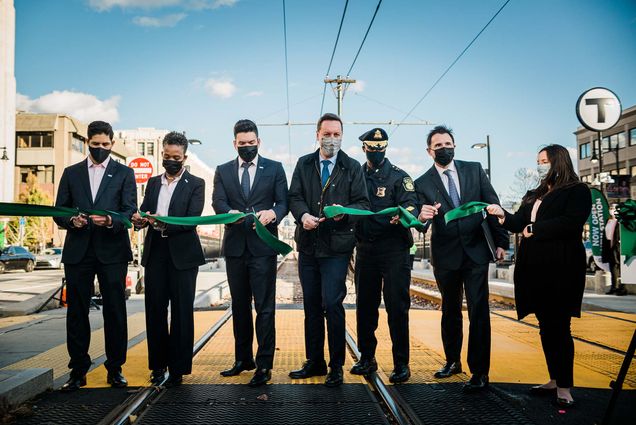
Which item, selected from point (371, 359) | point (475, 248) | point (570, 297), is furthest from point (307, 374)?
point (570, 297)

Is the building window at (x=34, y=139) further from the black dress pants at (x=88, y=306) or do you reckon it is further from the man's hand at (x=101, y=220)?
the man's hand at (x=101, y=220)

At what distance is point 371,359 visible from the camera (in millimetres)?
4816

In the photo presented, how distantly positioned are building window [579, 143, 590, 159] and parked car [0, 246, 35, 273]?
61.2 meters

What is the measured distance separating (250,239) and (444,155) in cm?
192

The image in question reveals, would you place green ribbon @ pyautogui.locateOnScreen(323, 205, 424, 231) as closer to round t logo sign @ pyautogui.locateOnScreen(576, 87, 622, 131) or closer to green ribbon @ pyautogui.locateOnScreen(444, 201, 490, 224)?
green ribbon @ pyautogui.locateOnScreen(444, 201, 490, 224)

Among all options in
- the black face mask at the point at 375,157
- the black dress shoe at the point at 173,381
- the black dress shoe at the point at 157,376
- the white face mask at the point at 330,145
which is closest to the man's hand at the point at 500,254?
the black face mask at the point at 375,157

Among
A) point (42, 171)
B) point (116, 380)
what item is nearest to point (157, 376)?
point (116, 380)

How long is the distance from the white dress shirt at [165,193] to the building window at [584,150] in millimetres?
69577

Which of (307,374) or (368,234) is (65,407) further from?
(368,234)

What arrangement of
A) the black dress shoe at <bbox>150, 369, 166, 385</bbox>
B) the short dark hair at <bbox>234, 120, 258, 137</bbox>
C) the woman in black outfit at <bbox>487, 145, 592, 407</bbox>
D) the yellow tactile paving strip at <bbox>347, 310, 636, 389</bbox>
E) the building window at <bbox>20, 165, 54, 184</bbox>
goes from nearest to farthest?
1. the woman in black outfit at <bbox>487, 145, 592, 407</bbox>
2. the black dress shoe at <bbox>150, 369, 166, 385</bbox>
3. the yellow tactile paving strip at <bbox>347, 310, 636, 389</bbox>
4. the short dark hair at <bbox>234, 120, 258, 137</bbox>
5. the building window at <bbox>20, 165, 54, 184</bbox>

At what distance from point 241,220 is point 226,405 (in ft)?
5.06

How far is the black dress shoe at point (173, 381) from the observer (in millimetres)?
4301

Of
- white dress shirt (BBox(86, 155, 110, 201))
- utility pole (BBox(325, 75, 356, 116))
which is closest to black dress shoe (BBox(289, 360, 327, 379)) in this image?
white dress shirt (BBox(86, 155, 110, 201))

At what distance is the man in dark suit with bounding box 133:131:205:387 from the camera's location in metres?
4.48
